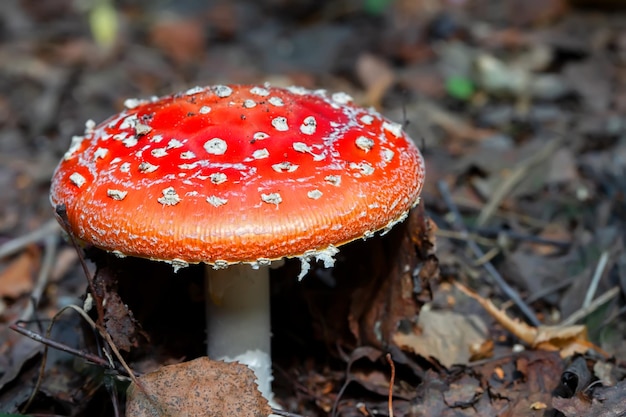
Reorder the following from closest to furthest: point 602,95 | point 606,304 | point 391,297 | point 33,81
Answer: point 391,297 → point 606,304 → point 602,95 → point 33,81

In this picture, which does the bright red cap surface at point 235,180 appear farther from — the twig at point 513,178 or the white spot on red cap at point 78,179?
the twig at point 513,178

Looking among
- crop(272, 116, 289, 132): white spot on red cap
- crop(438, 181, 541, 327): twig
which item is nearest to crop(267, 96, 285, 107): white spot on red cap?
crop(272, 116, 289, 132): white spot on red cap

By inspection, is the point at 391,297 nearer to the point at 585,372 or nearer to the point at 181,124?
the point at 585,372

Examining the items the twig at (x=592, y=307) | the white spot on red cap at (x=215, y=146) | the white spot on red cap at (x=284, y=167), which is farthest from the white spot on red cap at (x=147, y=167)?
the twig at (x=592, y=307)

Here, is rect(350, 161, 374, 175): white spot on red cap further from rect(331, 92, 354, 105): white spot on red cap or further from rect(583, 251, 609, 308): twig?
rect(583, 251, 609, 308): twig

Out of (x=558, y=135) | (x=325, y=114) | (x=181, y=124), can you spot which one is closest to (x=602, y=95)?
(x=558, y=135)

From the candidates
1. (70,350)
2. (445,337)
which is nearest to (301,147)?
(70,350)
